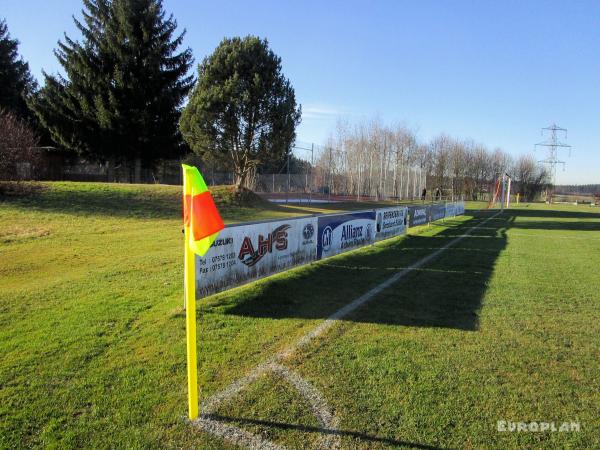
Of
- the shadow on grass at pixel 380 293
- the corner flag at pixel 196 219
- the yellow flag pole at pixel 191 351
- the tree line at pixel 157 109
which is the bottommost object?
the shadow on grass at pixel 380 293

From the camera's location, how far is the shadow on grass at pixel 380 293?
6.01m

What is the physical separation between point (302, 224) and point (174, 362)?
4.99 metres

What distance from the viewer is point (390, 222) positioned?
14.9m

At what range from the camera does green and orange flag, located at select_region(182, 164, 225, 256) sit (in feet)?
10.3

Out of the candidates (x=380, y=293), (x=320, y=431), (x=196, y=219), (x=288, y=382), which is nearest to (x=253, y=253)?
(x=380, y=293)

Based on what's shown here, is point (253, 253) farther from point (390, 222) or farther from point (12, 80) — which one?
point (12, 80)

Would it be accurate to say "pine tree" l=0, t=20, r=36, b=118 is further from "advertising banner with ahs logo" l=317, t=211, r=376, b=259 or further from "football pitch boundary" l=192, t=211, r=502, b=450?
"football pitch boundary" l=192, t=211, r=502, b=450

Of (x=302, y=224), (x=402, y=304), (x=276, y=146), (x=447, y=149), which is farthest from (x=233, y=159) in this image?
(x=447, y=149)

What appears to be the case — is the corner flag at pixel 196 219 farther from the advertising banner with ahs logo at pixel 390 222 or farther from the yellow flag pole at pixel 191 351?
the advertising banner with ahs logo at pixel 390 222

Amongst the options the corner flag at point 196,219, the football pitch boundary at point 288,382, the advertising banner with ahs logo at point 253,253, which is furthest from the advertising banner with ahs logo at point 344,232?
the corner flag at point 196,219

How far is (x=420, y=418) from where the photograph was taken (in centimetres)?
329

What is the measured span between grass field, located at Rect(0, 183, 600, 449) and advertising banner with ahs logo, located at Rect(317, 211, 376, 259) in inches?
23.2

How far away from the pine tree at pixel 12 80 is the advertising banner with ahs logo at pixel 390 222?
1292 inches

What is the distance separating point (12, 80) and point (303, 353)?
44.1m
